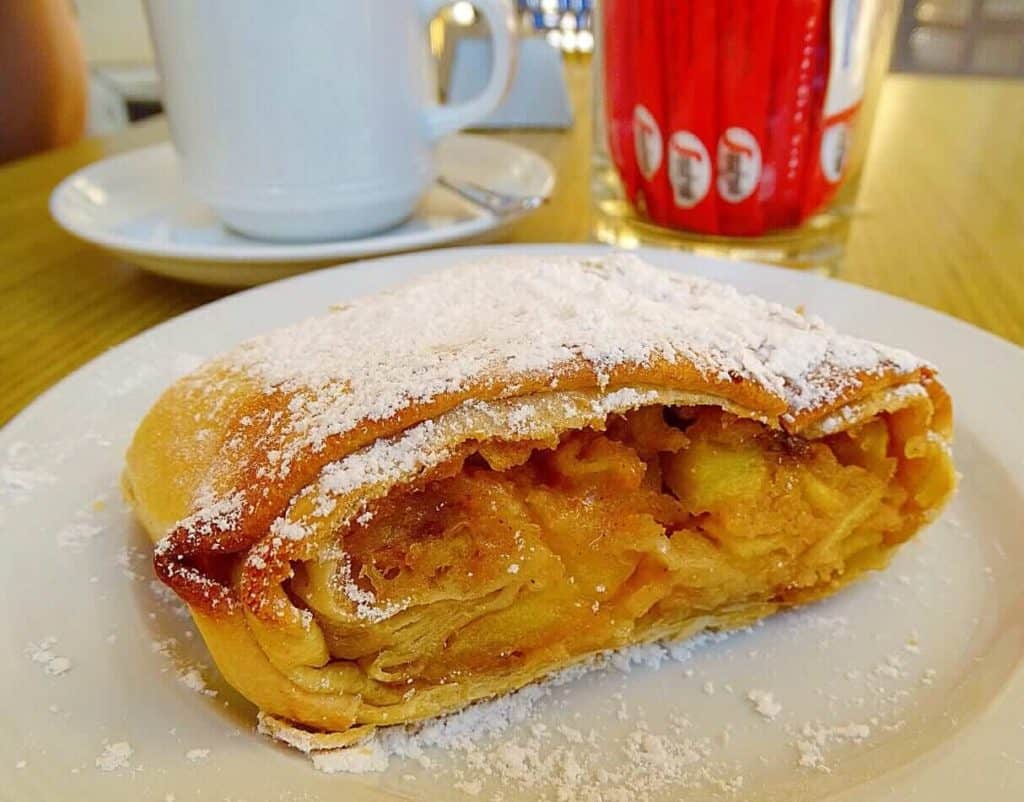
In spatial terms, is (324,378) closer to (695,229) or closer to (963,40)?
(695,229)

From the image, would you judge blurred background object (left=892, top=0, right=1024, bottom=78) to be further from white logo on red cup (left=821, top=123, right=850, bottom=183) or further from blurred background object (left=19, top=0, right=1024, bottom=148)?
white logo on red cup (left=821, top=123, right=850, bottom=183)

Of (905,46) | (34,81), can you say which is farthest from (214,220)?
(905,46)

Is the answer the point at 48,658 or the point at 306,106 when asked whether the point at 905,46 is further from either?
the point at 48,658

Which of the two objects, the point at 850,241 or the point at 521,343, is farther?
the point at 850,241

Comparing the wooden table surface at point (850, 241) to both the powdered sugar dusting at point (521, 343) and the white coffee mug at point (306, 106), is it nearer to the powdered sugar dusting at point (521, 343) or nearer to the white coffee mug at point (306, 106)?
the white coffee mug at point (306, 106)

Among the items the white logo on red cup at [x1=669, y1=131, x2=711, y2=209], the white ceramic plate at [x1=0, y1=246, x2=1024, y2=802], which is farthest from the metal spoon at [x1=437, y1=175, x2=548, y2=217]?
the white ceramic plate at [x1=0, y1=246, x2=1024, y2=802]

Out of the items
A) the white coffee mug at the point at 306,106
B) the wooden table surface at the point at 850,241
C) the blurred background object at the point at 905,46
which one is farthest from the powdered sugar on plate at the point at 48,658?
the blurred background object at the point at 905,46
